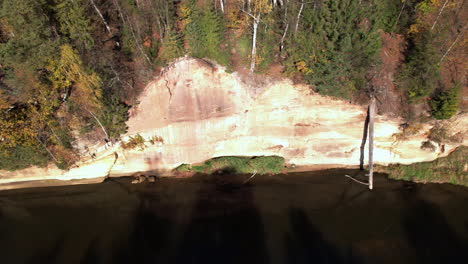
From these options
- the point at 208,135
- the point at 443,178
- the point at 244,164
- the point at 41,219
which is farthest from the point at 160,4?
the point at 443,178

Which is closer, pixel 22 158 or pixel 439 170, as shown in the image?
pixel 22 158

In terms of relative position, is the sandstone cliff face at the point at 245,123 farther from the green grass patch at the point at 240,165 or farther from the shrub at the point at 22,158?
the shrub at the point at 22,158

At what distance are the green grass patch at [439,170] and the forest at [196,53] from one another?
15.2 ft

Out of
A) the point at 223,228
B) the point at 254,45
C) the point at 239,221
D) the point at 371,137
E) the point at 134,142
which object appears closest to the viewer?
the point at 223,228

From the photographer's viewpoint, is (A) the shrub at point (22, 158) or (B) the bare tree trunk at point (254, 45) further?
(A) the shrub at point (22, 158)

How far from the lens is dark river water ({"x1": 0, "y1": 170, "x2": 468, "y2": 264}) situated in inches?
712

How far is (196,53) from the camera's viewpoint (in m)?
22.8

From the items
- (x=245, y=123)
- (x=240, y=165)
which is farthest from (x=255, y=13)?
(x=240, y=165)

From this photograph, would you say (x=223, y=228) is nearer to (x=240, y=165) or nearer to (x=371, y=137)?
(x=240, y=165)

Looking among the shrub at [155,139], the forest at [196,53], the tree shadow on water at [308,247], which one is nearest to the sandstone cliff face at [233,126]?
the shrub at [155,139]

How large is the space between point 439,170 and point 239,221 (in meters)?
19.0

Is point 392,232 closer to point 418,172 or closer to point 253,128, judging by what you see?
point 418,172

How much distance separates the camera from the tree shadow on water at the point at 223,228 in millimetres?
18016

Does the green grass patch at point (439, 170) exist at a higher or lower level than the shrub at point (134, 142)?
lower
